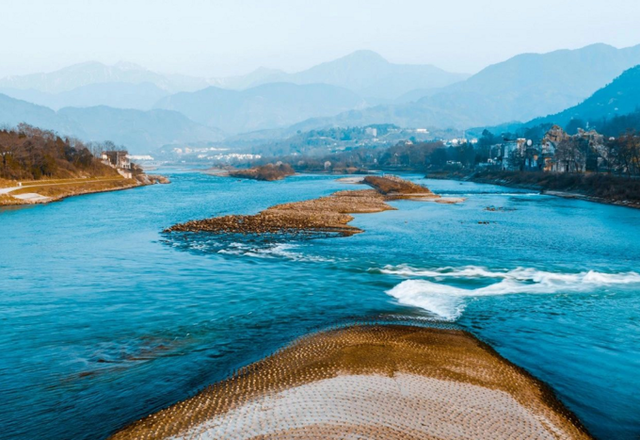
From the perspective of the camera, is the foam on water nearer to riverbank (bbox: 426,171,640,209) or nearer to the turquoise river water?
the turquoise river water

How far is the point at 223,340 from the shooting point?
57.4ft

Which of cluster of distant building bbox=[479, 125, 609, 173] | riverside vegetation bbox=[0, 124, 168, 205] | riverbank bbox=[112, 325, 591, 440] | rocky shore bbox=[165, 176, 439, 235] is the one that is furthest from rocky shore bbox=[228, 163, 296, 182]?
riverbank bbox=[112, 325, 591, 440]

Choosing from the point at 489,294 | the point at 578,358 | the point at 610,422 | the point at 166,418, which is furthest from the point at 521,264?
the point at 166,418

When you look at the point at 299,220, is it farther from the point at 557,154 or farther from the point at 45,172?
the point at 557,154

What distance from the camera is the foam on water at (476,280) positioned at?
859 inches

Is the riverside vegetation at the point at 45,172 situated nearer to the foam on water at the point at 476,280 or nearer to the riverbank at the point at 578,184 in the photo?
the foam on water at the point at 476,280

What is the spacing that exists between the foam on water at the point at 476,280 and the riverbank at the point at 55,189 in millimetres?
56883

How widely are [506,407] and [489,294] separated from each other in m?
11.5

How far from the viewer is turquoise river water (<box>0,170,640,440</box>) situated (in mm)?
13586

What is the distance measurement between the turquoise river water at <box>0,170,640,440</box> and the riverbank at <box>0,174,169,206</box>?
84.8 feet

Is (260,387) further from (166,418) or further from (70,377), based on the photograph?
(70,377)

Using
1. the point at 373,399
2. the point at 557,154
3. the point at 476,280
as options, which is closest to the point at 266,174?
the point at 557,154

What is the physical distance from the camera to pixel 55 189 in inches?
3012

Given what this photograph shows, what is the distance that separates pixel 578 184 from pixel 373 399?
75.1 meters
